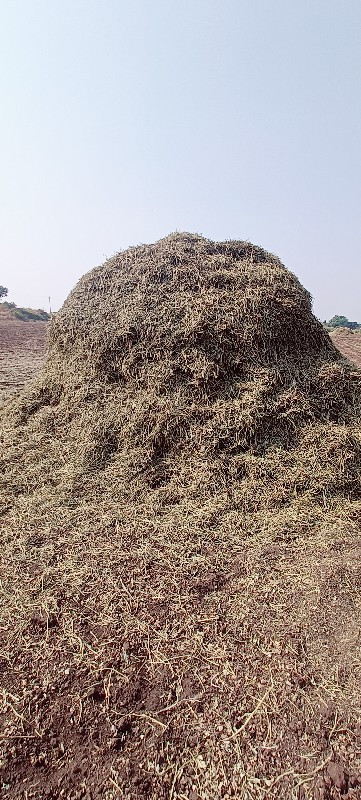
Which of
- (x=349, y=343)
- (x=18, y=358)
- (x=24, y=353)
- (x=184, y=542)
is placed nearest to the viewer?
(x=184, y=542)

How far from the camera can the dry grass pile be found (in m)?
2.09

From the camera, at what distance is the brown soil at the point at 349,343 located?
553 inches

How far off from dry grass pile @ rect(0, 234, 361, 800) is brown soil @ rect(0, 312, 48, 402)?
226 centimetres

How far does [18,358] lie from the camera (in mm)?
14094

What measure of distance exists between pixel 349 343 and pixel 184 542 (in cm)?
1611

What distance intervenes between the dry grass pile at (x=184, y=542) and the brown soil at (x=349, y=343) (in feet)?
27.3

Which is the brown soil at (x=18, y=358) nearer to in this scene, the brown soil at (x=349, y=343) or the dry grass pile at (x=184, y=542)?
the dry grass pile at (x=184, y=542)

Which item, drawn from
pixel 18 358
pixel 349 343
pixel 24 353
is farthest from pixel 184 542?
pixel 349 343

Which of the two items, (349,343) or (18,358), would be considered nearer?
(18,358)

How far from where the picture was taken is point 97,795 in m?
1.94

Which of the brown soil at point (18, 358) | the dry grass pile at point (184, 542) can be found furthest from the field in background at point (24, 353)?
the dry grass pile at point (184, 542)

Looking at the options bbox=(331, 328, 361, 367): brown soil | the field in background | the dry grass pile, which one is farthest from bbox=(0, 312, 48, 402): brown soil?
bbox=(331, 328, 361, 367): brown soil

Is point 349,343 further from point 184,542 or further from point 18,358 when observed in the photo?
point 184,542

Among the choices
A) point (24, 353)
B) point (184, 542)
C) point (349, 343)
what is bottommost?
point (184, 542)
